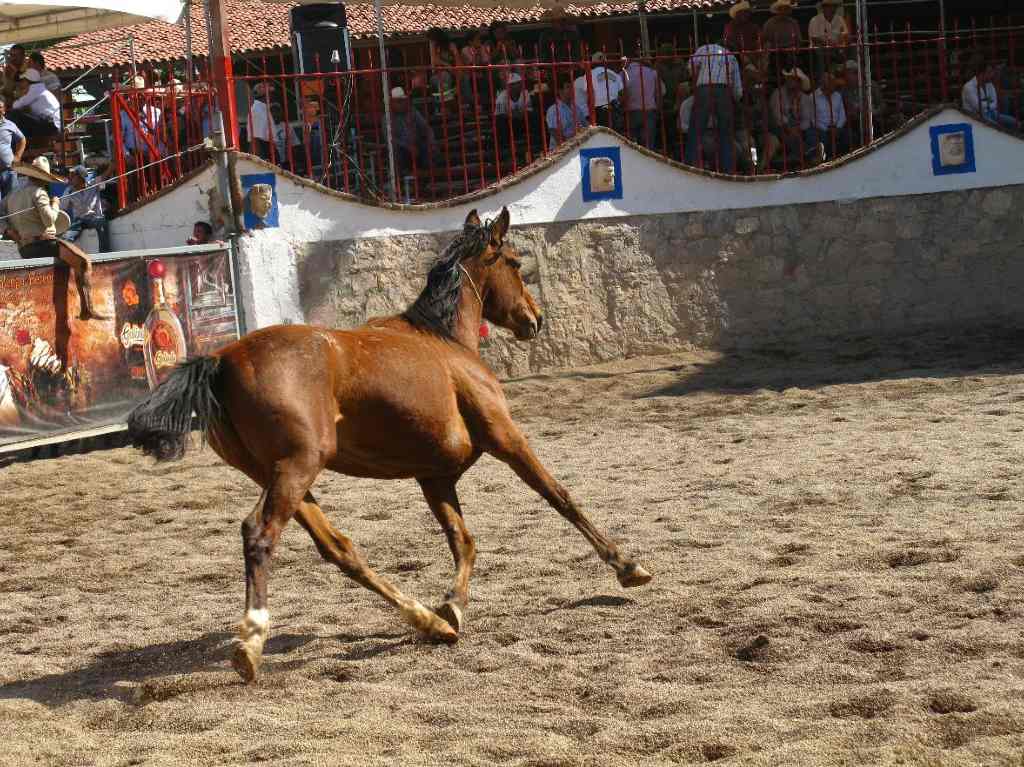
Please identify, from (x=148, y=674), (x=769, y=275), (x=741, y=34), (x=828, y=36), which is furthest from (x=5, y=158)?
(x=828, y=36)

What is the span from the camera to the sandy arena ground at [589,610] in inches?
173

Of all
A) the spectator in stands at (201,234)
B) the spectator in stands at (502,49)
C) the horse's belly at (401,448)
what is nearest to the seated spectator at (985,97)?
the spectator in stands at (502,49)

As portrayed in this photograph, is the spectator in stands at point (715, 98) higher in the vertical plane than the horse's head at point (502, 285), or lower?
higher

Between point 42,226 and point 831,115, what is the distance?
301 inches

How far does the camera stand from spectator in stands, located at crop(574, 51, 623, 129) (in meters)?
13.7

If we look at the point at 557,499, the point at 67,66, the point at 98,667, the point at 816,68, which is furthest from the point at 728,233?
the point at 67,66

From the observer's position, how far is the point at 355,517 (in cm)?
844

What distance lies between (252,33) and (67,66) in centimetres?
344

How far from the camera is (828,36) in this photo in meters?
15.5

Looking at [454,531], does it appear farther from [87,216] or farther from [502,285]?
[87,216]

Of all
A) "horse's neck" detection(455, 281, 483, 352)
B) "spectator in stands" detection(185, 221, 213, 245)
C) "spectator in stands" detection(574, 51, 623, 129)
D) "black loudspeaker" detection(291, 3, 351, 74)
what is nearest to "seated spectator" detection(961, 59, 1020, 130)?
"spectator in stands" detection(574, 51, 623, 129)

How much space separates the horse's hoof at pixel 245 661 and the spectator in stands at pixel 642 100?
31.2 ft

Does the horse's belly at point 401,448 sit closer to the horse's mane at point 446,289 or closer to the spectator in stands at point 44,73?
the horse's mane at point 446,289

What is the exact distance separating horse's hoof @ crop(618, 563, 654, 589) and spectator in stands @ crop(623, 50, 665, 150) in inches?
324
